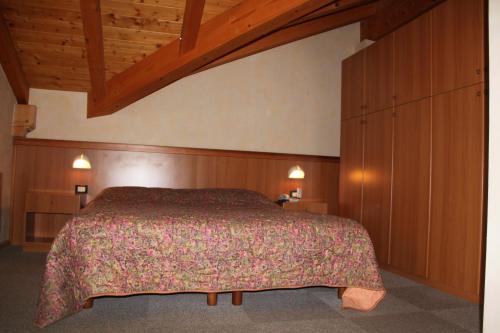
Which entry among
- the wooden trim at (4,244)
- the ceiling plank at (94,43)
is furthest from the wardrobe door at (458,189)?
the wooden trim at (4,244)

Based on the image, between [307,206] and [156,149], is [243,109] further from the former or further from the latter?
[307,206]

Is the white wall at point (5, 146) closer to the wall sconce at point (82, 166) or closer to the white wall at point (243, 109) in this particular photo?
the white wall at point (243, 109)

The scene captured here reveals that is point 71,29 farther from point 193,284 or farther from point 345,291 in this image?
point 345,291

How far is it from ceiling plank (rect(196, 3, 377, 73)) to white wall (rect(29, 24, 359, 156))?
152 millimetres

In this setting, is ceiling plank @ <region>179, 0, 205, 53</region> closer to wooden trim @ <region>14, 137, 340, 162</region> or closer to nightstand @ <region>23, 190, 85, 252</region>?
wooden trim @ <region>14, 137, 340, 162</region>

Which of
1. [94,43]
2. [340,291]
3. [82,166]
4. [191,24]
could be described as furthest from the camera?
[82,166]

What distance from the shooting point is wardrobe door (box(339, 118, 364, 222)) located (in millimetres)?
3844

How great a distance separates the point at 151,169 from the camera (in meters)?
4.07

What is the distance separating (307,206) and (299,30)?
6.49 feet

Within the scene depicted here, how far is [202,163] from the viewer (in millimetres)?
4203

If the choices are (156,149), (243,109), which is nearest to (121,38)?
(156,149)

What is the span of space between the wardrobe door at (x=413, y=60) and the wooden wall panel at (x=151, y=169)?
59.3 inches

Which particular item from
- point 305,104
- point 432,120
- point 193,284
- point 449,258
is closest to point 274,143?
point 305,104

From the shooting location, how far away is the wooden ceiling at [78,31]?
2.95 m
